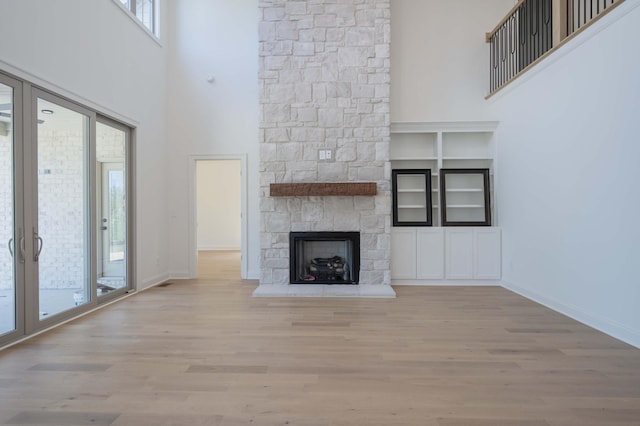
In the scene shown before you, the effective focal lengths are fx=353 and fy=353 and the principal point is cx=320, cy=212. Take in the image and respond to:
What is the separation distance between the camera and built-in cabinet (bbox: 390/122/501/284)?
17.4 ft

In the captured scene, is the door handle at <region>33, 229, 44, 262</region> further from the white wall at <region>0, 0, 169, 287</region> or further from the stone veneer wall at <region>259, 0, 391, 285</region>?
the stone veneer wall at <region>259, 0, 391, 285</region>

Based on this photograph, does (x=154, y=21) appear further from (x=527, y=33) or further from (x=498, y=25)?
(x=527, y=33)

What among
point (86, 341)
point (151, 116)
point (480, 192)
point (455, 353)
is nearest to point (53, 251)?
point (86, 341)

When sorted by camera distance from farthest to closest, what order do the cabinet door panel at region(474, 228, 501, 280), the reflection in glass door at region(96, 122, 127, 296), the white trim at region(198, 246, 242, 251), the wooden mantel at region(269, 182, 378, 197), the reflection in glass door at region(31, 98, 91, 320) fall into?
1. the white trim at region(198, 246, 242, 251)
2. the cabinet door panel at region(474, 228, 501, 280)
3. the wooden mantel at region(269, 182, 378, 197)
4. the reflection in glass door at region(96, 122, 127, 296)
5. the reflection in glass door at region(31, 98, 91, 320)

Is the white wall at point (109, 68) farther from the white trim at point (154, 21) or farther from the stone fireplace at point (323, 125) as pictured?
the stone fireplace at point (323, 125)

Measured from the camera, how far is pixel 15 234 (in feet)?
9.97

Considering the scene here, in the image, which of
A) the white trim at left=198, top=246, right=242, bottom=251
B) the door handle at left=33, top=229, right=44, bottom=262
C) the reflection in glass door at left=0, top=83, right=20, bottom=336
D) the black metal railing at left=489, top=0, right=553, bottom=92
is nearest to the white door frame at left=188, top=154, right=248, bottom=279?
the door handle at left=33, top=229, right=44, bottom=262

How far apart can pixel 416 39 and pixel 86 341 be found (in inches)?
230

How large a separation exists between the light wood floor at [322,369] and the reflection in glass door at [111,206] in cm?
75

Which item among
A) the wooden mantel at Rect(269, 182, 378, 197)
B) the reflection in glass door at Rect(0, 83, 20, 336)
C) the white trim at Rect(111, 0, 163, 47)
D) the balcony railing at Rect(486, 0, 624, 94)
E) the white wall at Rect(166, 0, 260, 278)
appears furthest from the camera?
the white wall at Rect(166, 0, 260, 278)

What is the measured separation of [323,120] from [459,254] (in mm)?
2838

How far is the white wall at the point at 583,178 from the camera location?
3.00 m

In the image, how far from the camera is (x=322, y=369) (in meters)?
2.52

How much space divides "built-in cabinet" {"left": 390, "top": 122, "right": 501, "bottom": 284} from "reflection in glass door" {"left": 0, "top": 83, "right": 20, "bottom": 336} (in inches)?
174
